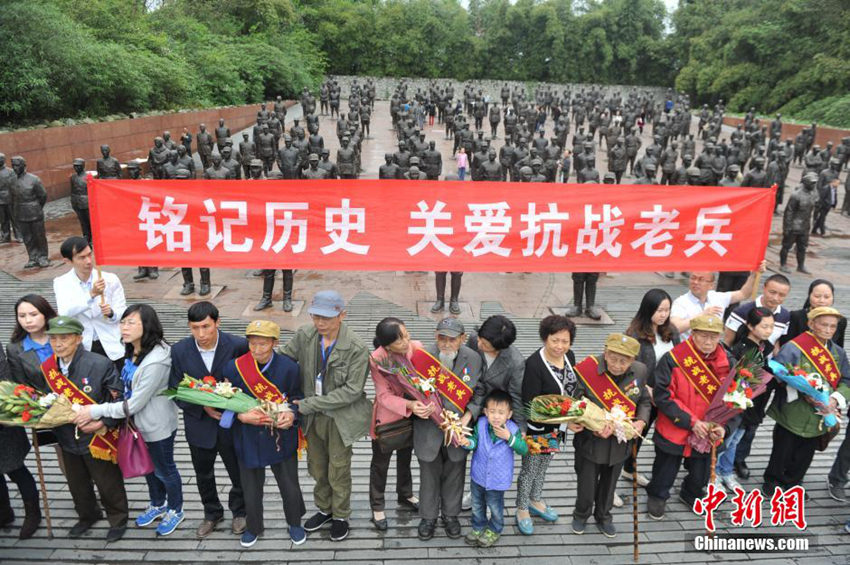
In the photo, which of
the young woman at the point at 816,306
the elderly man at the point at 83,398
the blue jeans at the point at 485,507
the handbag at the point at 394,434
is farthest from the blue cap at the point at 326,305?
the young woman at the point at 816,306

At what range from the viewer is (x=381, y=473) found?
3.83 metres

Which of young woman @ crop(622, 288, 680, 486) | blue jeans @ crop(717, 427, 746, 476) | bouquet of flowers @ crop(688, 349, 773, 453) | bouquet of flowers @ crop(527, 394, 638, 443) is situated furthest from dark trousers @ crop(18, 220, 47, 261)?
blue jeans @ crop(717, 427, 746, 476)

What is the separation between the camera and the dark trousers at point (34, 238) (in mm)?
8703

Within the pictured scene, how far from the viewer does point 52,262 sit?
9133mm

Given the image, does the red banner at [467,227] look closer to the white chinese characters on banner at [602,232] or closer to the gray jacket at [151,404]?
the white chinese characters on banner at [602,232]

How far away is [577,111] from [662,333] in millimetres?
24560

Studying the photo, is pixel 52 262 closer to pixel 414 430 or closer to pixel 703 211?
pixel 414 430

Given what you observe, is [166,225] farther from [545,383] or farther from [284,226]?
[545,383]

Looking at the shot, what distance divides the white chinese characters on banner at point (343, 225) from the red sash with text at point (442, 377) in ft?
3.94

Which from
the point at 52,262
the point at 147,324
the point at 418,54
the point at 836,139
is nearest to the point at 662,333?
the point at 147,324

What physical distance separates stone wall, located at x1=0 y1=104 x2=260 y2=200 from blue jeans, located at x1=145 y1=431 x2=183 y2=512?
10.7 m

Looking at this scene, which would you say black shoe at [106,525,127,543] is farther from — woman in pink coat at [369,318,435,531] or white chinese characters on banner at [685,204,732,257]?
white chinese characters on banner at [685,204,732,257]

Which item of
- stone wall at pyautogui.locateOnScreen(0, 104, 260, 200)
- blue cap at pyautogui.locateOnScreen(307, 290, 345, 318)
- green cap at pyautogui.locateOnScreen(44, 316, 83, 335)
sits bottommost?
green cap at pyautogui.locateOnScreen(44, 316, 83, 335)

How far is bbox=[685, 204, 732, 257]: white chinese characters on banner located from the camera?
425cm
